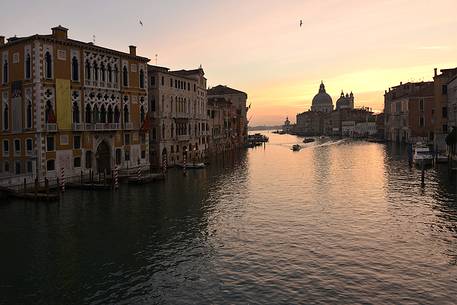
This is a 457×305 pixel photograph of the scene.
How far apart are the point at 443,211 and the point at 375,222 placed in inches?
224

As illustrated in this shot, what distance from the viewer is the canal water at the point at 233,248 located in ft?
51.5

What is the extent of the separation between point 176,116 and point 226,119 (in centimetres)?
3447

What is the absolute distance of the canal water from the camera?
15.7m

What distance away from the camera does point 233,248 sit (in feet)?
68.6

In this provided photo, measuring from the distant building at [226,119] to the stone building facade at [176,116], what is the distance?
10.2m

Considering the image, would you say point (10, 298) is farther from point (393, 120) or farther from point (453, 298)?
point (393, 120)

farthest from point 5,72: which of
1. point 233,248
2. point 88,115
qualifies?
point 233,248

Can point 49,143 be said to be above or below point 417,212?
above

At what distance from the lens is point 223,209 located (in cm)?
3030

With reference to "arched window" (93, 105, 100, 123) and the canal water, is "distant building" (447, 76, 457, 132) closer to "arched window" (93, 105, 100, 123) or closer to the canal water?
the canal water

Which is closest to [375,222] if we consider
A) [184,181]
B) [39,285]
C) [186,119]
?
[39,285]

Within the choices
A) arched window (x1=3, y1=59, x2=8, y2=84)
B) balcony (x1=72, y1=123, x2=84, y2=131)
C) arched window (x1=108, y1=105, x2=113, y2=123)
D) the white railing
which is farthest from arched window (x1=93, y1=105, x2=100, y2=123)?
arched window (x1=3, y1=59, x2=8, y2=84)

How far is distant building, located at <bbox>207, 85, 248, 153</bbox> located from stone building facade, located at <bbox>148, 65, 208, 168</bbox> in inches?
402

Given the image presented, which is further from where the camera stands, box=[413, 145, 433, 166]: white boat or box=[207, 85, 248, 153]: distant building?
box=[207, 85, 248, 153]: distant building
